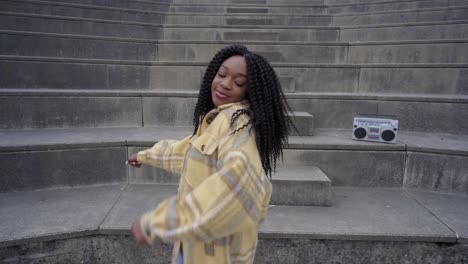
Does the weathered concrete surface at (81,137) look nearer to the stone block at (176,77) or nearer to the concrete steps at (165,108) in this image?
the concrete steps at (165,108)

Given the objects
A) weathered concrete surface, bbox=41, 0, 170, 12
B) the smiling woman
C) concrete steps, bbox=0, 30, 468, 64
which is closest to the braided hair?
the smiling woman

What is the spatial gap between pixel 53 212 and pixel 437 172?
335cm

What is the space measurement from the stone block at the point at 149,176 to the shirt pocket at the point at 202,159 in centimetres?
172

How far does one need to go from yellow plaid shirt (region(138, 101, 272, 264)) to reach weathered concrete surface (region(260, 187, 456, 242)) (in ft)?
2.93

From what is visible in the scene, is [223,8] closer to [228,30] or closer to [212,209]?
[228,30]

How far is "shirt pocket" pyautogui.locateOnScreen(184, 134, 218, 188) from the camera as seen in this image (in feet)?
3.55

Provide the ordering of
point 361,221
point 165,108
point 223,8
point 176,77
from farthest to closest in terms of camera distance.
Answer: point 223,8 → point 176,77 → point 165,108 → point 361,221

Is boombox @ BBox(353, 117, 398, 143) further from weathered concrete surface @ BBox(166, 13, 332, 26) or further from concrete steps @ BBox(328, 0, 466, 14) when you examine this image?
concrete steps @ BBox(328, 0, 466, 14)

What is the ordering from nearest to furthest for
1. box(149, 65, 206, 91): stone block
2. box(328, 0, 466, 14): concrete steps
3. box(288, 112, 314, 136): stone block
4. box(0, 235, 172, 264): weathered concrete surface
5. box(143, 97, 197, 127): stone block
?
1. box(0, 235, 172, 264): weathered concrete surface
2. box(288, 112, 314, 136): stone block
3. box(143, 97, 197, 127): stone block
4. box(149, 65, 206, 91): stone block
5. box(328, 0, 466, 14): concrete steps

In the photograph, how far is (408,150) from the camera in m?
2.75

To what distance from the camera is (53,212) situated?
2232 mm

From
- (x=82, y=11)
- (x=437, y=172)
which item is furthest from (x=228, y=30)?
(x=437, y=172)

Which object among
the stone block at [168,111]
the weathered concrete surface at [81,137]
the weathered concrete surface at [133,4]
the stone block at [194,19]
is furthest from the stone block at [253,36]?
the weathered concrete surface at [81,137]

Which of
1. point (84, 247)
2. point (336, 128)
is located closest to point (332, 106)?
point (336, 128)
